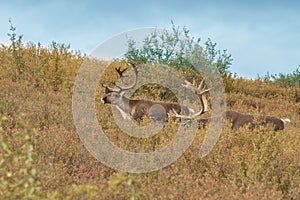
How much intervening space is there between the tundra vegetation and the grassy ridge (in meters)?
0.01

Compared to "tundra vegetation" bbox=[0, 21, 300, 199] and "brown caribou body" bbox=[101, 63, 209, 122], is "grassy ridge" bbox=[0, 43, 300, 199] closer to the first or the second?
"tundra vegetation" bbox=[0, 21, 300, 199]

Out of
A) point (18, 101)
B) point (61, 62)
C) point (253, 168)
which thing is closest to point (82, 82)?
point (61, 62)

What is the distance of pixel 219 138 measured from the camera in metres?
7.96

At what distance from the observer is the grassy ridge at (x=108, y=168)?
421 cm

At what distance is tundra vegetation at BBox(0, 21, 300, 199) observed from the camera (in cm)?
439

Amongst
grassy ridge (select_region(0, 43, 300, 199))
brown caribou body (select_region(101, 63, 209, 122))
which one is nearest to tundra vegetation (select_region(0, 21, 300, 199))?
grassy ridge (select_region(0, 43, 300, 199))

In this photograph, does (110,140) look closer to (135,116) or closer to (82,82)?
(135,116)

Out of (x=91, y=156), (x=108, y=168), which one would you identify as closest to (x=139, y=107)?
(x=91, y=156)

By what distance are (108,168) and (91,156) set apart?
480 millimetres

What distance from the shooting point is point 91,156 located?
709 centimetres

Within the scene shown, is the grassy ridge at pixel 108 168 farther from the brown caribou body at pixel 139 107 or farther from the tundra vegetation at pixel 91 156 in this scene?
the brown caribou body at pixel 139 107

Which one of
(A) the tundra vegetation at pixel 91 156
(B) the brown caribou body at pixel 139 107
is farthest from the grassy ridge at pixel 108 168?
(B) the brown caribou body at pixel 139 107

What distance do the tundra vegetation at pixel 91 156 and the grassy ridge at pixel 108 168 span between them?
1 centimetres

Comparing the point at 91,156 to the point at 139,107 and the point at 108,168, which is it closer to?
the point at 108,168
